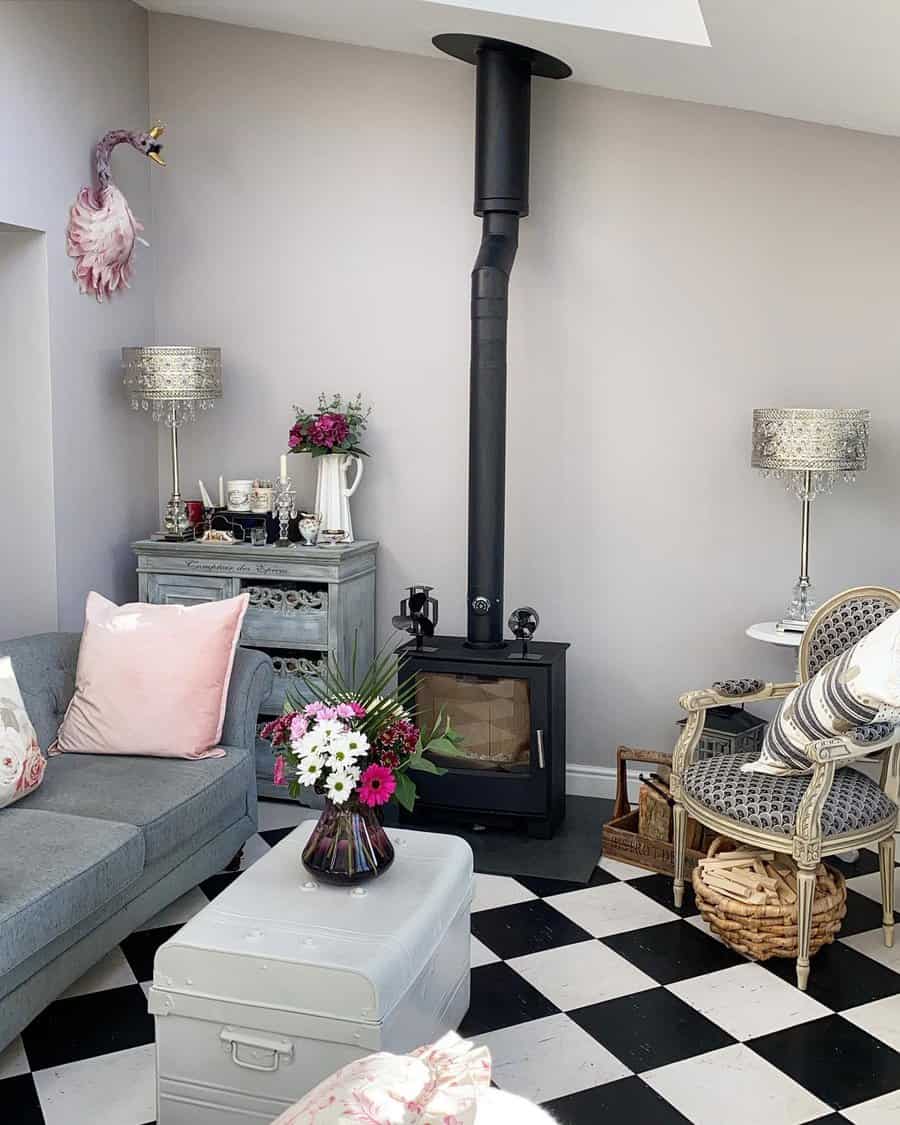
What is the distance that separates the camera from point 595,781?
13.9 ft

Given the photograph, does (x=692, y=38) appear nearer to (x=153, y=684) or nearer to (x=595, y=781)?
(x=153, y=684)

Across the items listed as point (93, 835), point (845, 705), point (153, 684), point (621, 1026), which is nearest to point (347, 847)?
point (93, 835)

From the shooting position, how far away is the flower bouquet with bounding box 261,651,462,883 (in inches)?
92.1

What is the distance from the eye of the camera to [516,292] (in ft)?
13.5

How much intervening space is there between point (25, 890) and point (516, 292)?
2618 millimetres

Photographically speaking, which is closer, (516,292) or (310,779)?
(310,779)

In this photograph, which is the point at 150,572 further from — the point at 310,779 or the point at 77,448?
the point at 310,779

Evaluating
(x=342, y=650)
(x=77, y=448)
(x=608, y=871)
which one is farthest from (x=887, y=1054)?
(x=77, y=448)

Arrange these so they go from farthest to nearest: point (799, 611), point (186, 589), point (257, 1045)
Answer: point (186, 589)
point (799, 611)
point (257, 1045)

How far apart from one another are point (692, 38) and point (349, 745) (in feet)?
6.96

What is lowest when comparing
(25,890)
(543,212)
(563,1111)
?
(563,1111)

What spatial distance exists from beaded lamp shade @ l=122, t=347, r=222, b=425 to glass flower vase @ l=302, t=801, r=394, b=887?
211 cm

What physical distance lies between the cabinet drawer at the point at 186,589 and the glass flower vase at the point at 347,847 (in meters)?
1.83

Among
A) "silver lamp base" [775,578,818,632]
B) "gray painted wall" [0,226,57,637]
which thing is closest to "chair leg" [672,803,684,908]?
"silver lamp base" [775,578,818,632]
